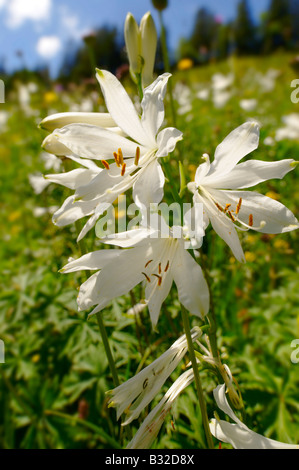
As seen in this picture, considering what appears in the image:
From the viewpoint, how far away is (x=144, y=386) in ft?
2.68

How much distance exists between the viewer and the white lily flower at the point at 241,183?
0.75 metres

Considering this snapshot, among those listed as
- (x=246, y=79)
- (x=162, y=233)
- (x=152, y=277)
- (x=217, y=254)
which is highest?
(x=246, y=79)

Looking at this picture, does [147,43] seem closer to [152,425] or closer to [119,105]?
[119,105]

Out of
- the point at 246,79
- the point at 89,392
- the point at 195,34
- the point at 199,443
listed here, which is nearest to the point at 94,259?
the point at 199,443

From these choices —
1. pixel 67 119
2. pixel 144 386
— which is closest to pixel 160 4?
pixel 67 119

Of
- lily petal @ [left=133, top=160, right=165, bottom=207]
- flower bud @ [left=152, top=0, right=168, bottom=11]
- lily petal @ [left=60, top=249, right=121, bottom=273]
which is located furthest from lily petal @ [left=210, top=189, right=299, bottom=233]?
flower bud @ [left=152, top=0, right=168, bottom=11]

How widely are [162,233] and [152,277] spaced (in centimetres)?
12

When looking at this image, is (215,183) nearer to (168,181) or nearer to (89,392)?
(168,181)

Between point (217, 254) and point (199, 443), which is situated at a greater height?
point (217, 254)

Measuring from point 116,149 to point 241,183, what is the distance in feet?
0.88

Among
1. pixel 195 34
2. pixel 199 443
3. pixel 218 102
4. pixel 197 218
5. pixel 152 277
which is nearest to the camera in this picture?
pixel 197 218

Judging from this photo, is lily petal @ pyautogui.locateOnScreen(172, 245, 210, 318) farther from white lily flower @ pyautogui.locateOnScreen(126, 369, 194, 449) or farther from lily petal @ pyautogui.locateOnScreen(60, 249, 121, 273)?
white lily flower @ pyautogui.locateOnScreen(126, 369, 194, 449)

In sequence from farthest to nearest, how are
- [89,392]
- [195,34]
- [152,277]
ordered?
[195,34], [89,392], [152,277]
